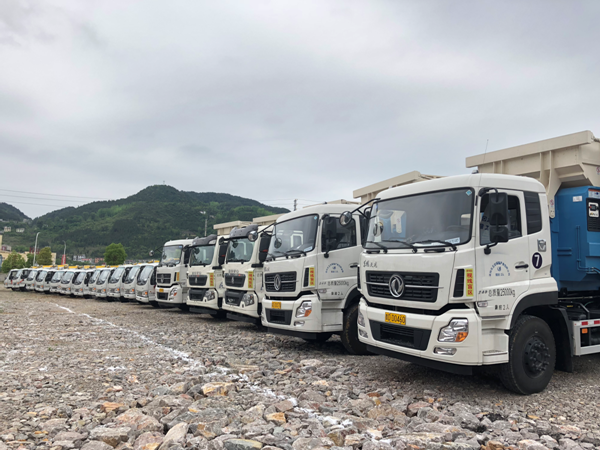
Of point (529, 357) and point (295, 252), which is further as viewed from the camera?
point (295, 252)

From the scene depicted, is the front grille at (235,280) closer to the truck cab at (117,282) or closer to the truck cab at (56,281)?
the truck cab at (117,282)

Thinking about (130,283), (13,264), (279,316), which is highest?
(13,264)

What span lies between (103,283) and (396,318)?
22.4 metres

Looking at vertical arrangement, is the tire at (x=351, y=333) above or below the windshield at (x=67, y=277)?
below

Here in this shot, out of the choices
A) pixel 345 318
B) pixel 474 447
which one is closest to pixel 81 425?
pixel 474 447

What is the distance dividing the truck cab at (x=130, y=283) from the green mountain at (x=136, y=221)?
181 ft

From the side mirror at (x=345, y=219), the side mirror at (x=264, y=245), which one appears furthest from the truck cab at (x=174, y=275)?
the side mirror at (x=345, y=219)

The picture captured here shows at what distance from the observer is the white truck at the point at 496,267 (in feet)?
16.7

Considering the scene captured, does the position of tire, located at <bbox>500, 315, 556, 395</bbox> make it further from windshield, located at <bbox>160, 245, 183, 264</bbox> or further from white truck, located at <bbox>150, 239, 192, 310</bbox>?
windshield, located at <bbox>160, 245, 183, 264</bbox>

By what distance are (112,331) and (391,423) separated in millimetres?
8771

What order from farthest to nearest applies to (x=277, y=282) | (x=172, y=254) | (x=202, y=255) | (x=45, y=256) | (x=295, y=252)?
(x=45, y=256)
(x=172, y=254)
(x=202, y=255)
(x=277, y=282)
(x=295, y=252)

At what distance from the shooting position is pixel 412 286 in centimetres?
540

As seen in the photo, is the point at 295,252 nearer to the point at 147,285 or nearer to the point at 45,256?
the point at 147,285

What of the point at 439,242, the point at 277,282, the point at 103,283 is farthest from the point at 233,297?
the point at 103,283
